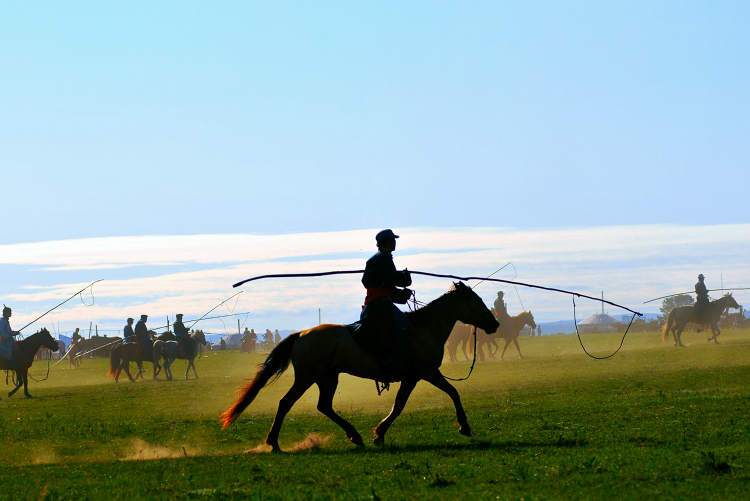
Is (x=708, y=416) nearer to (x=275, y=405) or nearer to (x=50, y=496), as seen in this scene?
Result: (x=50, y=496)

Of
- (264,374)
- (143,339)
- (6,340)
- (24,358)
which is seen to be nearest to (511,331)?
(143,339)

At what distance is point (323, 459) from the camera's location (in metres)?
10.9

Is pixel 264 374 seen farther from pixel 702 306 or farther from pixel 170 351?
pixel 702 306

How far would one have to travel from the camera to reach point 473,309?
13953mm

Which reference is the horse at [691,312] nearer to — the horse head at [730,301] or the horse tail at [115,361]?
the horse head at [730,301]

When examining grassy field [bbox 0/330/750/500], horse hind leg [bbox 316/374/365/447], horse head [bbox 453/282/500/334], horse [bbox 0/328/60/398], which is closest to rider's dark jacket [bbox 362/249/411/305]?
horse hind leg [bbox 316/374/365/447]

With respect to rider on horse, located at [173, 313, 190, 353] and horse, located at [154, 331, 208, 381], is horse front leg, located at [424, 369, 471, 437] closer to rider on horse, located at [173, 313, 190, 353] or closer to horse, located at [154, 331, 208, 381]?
horse, located at [154, 331, 208, 381]

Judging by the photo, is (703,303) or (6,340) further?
(703,303)

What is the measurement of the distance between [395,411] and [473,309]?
246 centimetres

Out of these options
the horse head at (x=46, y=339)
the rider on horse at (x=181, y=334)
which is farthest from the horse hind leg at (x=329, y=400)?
the rider on horse at (x=181, y=334)

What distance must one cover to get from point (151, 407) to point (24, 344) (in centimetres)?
1021

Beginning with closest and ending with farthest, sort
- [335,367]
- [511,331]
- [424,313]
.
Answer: [335,367]
[424,313]
[511,331]

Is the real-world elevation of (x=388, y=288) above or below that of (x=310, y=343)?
above

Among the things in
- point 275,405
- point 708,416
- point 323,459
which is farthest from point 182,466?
point 275,405
